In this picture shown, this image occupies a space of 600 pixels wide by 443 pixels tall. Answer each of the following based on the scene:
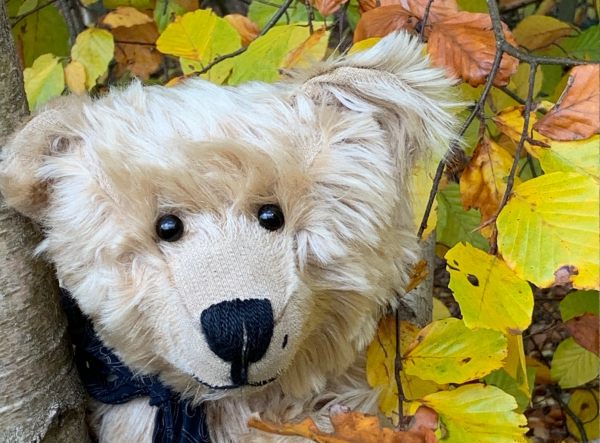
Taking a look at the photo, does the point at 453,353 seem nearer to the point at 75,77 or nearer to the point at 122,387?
the point at 122,387

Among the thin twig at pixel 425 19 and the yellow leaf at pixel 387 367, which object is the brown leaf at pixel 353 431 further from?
the thin twig at pixel 425 19

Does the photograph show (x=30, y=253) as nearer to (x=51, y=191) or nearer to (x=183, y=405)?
(x=51, y=191)

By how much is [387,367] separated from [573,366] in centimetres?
72

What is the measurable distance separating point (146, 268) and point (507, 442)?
0.33 meters

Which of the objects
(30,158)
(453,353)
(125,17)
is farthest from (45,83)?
(453,353)

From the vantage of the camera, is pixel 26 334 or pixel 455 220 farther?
pixel 455 220

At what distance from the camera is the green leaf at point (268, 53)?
0.87 meters

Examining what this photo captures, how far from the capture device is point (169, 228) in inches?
22.4

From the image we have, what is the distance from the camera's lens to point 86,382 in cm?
74

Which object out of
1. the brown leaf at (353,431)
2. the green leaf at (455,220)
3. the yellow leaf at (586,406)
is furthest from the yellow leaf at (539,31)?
the brown leaf at (353,431)

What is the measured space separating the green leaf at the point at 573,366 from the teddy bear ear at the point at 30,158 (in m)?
0.98

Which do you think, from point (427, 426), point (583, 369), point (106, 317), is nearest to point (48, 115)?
point (106, 317)

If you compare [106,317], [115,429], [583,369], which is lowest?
[583,369]

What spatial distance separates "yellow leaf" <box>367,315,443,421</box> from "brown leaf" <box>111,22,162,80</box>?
0.78 m
